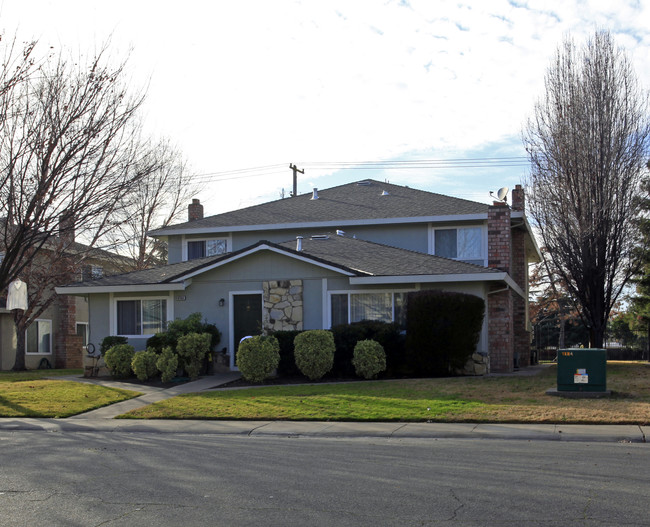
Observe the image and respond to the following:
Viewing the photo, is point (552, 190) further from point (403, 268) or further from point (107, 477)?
point (107, 477)

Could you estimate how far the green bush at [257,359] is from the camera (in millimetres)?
18266

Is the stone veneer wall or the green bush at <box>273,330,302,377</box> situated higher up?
the stone veneer wall

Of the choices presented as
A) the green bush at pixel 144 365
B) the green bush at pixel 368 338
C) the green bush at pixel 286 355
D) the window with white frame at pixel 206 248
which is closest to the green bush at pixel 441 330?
the green bush at pixel 368 338

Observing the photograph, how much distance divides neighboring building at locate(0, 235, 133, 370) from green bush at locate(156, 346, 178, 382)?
46.2 feet

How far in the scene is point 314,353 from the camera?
18438mm

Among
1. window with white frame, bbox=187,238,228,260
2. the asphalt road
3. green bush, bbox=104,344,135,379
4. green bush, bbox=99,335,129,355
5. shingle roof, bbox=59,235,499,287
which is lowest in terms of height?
the asphalt road

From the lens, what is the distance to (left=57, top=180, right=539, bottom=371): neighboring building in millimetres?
20922

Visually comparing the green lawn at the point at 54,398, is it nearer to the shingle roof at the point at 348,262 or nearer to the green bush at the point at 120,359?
the green bush at the point at 120,359

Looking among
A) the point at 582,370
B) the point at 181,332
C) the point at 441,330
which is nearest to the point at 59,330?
the point at 181,332

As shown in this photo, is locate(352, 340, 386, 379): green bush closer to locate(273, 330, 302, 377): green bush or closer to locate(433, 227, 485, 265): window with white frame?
locate(273, 330, 302, 377): green bush

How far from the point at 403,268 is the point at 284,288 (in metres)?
3.58

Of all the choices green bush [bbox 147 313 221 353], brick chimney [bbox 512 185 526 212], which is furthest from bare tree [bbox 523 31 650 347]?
green bush [bbox 147 313 221 353]

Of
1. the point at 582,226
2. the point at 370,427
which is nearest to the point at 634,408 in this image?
the point at 370,427

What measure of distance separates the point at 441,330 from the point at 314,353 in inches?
132
